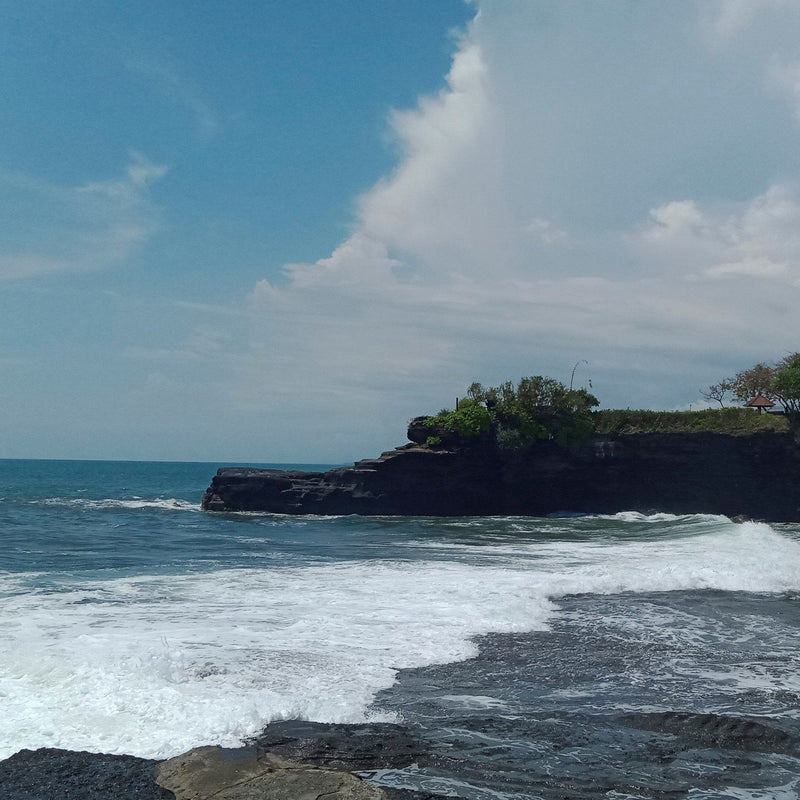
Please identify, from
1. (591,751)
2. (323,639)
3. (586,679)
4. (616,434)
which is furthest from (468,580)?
(616,434)

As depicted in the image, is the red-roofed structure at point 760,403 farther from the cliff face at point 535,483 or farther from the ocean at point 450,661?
the ocean at point 450,661

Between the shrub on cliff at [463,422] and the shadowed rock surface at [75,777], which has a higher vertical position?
the shrub on cliff at [463,422]

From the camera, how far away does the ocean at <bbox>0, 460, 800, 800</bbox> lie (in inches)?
232

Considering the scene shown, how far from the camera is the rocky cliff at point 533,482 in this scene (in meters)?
37.4

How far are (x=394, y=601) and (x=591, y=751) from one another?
6.88m

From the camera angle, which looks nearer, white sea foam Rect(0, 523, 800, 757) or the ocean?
the ocean

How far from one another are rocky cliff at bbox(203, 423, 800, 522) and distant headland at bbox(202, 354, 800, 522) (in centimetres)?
5

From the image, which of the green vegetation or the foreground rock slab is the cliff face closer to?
the green vegetation

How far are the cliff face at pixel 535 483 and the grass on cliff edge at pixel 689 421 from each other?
21.0 inches

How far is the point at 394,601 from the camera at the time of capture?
496 inches

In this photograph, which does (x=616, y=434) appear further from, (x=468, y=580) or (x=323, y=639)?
(x=323, y=639)

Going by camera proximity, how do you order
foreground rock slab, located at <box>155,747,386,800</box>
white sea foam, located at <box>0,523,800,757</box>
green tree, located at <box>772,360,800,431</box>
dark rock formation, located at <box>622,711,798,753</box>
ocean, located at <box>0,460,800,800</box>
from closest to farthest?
foreground rock slab, located at <box>155,747,386,800</box>, ocean, located at <box>0,460,800,800</box>, dark rock formation, located at <box>622,711,798,753</box>, white sea foam, located at <box>0,523,800,757</box>, green tree, located at <box>772,360,800,431</box>

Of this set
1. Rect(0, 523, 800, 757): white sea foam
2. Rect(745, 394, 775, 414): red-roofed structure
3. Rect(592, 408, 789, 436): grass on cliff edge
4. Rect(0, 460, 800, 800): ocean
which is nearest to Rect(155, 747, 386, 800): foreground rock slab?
Rect(0, 460, 800, 800): ocean

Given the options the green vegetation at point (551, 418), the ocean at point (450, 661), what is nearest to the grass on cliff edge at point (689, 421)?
the green vegetation at point (551, 418)
